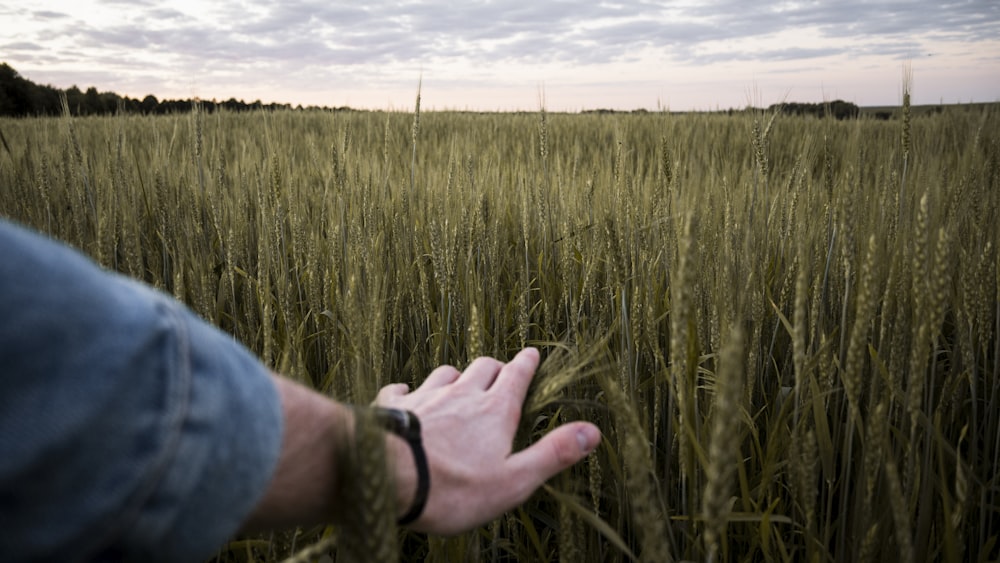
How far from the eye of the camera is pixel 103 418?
0.40 meters

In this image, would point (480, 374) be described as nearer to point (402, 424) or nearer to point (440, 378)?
point (440, 378)

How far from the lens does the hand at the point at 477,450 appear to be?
25.1 inches

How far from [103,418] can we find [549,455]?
462mm

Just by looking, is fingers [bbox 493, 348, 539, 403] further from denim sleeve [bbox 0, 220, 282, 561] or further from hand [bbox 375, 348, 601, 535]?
denim sleeve [bbox 0, 220, 282, 561]

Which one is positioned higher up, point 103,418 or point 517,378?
point 103,418

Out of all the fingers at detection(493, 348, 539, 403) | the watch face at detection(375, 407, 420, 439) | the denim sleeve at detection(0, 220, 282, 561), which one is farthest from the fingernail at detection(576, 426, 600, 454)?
the denim sleeve at detection(0, 220, 282, 561)

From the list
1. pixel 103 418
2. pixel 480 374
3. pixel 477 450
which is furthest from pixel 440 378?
pixel 103 418

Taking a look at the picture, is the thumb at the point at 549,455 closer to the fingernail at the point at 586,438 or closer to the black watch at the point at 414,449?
the fingernail at the point at 586,438

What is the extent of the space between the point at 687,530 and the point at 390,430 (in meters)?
0.66

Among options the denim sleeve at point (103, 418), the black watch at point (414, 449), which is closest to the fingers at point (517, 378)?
the black watch at point (414, 449)

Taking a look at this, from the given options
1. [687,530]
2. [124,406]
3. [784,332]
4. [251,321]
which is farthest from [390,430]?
[784,332]

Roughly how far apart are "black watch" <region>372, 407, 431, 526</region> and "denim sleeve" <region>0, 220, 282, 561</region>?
0.62 feet

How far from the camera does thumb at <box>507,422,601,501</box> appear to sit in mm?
706

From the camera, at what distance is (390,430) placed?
24.3 inches
